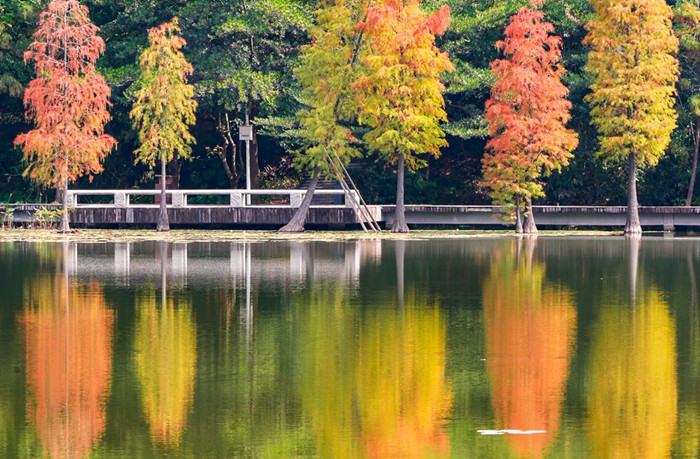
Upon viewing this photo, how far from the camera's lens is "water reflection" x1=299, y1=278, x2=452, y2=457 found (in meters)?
9.68

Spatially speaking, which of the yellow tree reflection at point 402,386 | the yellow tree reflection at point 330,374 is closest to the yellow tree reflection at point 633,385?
the yellow tree reflection at point 402,386

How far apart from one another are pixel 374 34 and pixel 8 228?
17719 millimetres

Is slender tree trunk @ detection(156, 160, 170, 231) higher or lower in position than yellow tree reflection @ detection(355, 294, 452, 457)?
higher

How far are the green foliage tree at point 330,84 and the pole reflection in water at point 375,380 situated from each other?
30.1 metres

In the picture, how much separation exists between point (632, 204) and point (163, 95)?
790 inches

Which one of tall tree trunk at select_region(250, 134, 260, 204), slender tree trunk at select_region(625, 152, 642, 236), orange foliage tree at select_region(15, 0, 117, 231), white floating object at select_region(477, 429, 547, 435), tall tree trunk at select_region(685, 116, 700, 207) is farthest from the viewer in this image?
tall tree trunk at select_region(250, 134, 260, 204)

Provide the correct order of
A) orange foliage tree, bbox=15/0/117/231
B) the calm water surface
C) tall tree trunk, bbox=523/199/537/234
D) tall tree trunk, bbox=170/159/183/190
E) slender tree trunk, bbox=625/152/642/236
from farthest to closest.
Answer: tall tree trunk, bbox=170/159/183/190
slender tree trunk, bbox=625/152/642/236
tall tree trunk, bbox=523/199/537/234
orange foliage tree, bbox=15/0/117/231
the calm water surface

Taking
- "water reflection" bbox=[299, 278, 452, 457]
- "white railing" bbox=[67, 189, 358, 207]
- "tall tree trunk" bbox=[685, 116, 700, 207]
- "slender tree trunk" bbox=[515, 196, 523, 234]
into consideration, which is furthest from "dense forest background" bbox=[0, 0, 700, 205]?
Answer: "water reflection" bbox=[299, 278, 452, 457]

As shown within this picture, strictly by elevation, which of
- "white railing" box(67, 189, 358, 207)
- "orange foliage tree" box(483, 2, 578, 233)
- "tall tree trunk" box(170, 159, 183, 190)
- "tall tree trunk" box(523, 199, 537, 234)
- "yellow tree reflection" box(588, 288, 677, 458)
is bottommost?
"yellow tree reflection" box(588, 288, 677, 458)

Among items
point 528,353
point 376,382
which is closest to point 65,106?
point 528,353

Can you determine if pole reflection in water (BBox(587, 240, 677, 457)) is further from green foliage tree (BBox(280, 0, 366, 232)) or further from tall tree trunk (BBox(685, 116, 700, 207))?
tall tree trunk (BBox(685, 116, 700, 207))

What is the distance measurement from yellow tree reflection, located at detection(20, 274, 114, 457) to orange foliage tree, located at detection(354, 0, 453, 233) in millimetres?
27809

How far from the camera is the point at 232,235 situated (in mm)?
46750

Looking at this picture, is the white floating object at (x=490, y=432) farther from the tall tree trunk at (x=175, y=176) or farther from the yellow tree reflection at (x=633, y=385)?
the tall tree trunk at (x=175, y=176)
